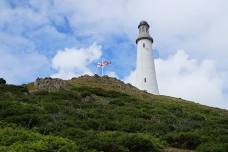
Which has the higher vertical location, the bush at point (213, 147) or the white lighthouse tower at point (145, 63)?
the white lighthouse tower at point (145, 63)

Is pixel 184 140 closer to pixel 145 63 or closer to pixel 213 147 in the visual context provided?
pixel 213 147

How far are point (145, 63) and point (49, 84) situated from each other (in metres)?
26.9

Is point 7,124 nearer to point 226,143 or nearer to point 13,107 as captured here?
point 13,107

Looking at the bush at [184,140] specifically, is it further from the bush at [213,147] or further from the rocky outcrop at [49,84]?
the rocky outcrop at [49,84]

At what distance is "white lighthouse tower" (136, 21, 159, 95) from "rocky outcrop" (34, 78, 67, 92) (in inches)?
858

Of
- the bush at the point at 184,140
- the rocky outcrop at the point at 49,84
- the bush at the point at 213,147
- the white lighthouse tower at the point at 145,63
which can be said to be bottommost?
the bush at the point at 213,147

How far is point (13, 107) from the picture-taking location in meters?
25.6

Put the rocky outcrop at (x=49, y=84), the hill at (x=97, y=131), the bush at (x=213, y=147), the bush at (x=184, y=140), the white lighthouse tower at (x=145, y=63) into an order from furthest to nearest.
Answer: the white lighthouse tower at (x=145, y=63) < the rocky outcrop at (x=49, y=84) < the bush at (x=184, y=140) < the bush at (x=213, y=147) < the hill at (x=97, y=131)

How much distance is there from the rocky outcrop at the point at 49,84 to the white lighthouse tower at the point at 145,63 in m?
21.8

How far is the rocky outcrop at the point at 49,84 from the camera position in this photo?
44.3 metres

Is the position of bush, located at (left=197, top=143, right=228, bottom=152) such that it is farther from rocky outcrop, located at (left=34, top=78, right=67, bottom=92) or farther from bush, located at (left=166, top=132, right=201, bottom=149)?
rocky outcrop, located at (left=34, top=78, right=67, bottom=92)

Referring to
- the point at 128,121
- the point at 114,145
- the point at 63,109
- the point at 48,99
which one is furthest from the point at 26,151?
the point at 48,99

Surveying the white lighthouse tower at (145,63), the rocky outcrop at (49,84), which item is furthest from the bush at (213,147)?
the white lighthouse tower at (145,63)

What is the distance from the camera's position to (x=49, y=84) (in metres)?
46.0
